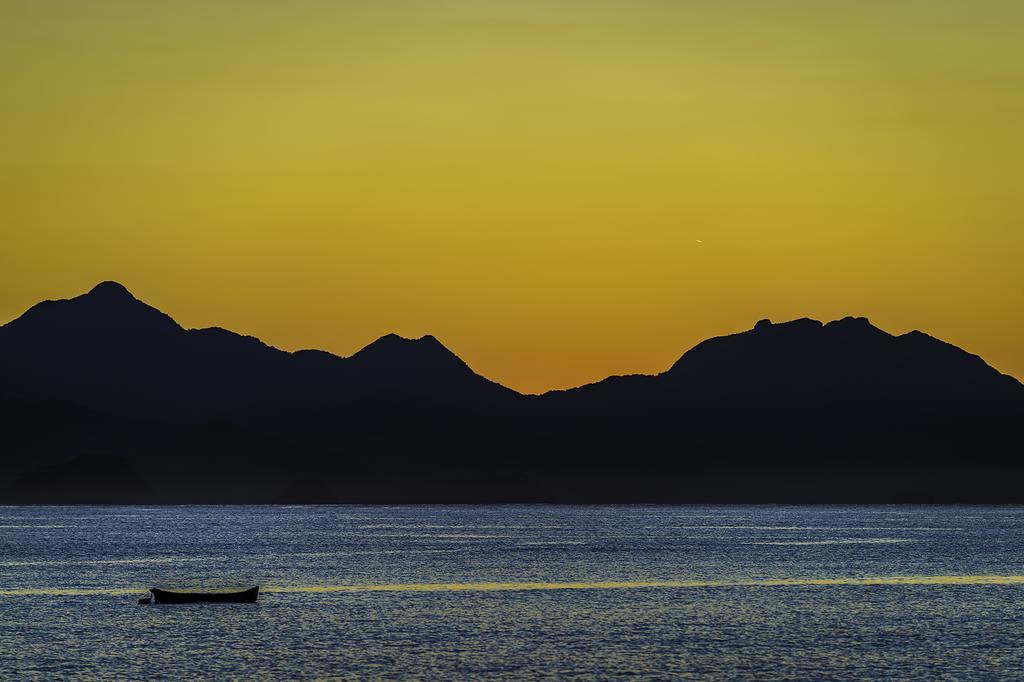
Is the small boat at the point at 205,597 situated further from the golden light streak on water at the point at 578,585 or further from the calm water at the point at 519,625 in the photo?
the golden light streak on water at the point at 578,585

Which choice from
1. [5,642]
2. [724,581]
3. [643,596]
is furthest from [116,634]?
[724,581]

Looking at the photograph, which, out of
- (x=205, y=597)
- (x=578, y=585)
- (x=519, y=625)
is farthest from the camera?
(x=578, y=585)

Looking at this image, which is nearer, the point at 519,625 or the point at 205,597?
the point at 519,625

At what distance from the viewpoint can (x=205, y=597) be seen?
12581cm

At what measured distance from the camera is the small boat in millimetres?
126000

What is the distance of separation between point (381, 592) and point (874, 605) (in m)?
48.4

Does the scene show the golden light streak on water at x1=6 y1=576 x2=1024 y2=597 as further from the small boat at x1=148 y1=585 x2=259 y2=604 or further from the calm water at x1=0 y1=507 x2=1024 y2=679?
the small boat at x1=148 y1=585 x2=259 y2=604

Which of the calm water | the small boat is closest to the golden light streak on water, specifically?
the calm water

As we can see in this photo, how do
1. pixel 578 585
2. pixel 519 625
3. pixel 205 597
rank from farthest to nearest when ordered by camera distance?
pixel 578 585 < pixel 205 597 < pixel 519 625

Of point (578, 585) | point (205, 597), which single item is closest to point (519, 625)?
point (205, 597)

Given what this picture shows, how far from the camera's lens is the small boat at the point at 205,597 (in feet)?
413

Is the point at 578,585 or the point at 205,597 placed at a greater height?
the point at 578,585

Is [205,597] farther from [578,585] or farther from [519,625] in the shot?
[578,585]

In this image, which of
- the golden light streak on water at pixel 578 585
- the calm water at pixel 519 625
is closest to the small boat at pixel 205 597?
the calm water at pixel 519 625
